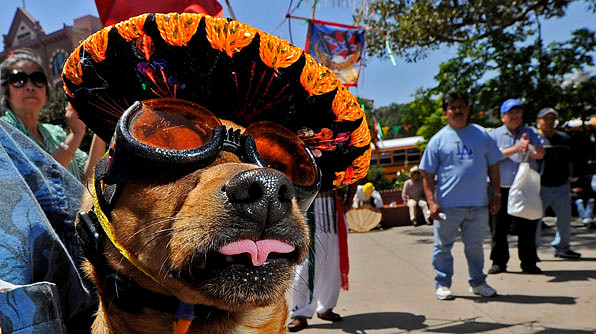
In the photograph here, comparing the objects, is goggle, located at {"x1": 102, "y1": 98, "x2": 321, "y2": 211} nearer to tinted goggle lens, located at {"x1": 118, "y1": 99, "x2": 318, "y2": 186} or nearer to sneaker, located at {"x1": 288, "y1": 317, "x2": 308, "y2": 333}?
tinted goggle lens, located at {"x1": 118, "y1": 99, "x2": 318, "y2": 186}

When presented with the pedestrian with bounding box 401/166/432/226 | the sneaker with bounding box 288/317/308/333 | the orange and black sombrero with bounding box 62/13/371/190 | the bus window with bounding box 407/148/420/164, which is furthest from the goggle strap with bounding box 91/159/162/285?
the bus window with bounding box 407/148/420/164

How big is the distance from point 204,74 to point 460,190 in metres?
4.31

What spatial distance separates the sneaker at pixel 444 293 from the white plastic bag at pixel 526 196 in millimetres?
1317

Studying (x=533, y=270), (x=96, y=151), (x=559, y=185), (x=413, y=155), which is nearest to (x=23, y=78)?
(x=96, y=151)

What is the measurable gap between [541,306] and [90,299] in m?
4.57

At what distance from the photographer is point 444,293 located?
533 cm

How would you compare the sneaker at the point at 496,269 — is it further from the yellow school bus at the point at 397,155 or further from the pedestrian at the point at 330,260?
the yellow school bus at the point at 397,155

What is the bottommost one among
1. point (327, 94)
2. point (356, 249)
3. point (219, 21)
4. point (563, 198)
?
point (356, 249)

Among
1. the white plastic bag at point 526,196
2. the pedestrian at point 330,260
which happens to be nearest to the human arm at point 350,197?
the pedestrian at point 330,260

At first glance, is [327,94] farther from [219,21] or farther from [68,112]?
[68,112]

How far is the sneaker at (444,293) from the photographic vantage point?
5.32 meters

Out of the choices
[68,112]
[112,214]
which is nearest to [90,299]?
[112,214]

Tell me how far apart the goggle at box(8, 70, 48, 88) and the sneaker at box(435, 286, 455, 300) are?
4.41 meters

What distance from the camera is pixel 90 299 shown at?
1.56 m
